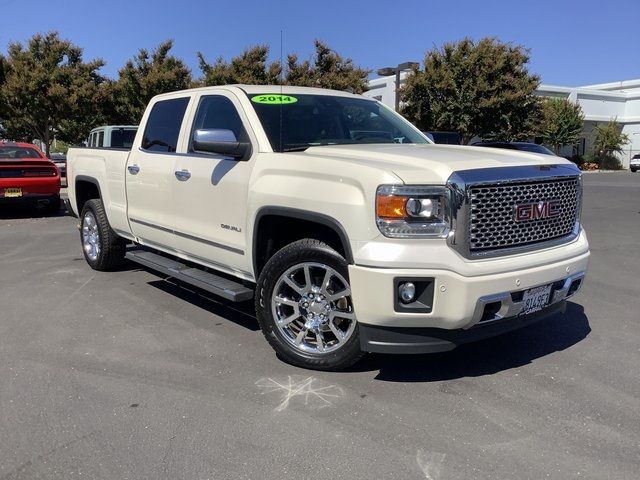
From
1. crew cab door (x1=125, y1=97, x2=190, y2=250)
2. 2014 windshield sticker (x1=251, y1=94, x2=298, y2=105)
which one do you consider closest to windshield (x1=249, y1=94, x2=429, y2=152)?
2014 windshield sticker (x1=251, y1=94, x2=298, y2=105)

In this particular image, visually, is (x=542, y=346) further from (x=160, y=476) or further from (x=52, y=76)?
(x=52, y=76)

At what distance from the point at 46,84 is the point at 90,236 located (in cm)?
1819

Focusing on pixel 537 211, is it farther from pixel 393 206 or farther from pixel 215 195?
pixel 215 195

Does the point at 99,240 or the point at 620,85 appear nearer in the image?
the point at 99,240

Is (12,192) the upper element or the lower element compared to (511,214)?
lower

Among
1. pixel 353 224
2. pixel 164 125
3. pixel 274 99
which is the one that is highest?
pixel 274 99

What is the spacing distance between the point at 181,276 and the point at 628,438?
11.5ft

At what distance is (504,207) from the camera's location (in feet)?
11.9

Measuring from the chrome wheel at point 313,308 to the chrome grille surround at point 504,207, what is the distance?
837 mm

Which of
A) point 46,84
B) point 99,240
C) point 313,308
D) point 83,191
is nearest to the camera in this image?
point 313,308

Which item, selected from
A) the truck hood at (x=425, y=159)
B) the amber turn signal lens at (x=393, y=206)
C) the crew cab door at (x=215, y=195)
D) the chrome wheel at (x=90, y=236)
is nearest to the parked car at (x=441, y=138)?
the truck hood at (x=425, y=159)

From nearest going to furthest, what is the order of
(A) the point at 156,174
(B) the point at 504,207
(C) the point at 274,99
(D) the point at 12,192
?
(B) the point at 504,207, (C) the point at 274,99, (A) the point at 156,174, (D) the point at 12,192

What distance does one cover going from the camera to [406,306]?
3.44 meters

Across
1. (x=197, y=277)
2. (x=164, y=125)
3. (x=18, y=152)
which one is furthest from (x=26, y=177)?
(x=197, y=277)
